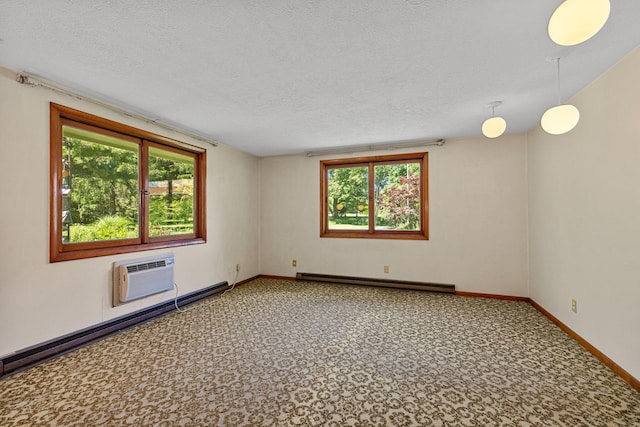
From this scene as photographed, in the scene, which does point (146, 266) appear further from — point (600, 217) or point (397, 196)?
point (600, 217)

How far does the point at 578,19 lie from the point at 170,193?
409 cm

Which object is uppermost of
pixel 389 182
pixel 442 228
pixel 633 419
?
pixel 389 182

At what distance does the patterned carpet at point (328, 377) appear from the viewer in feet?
5.47

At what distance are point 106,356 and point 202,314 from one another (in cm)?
109

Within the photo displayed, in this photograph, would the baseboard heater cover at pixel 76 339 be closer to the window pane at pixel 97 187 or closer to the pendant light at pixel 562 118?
the window pane at pixel 97 187

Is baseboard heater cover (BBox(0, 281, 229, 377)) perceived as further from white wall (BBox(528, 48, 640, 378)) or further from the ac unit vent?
white wall (BBox(528, 48, 640, 378))

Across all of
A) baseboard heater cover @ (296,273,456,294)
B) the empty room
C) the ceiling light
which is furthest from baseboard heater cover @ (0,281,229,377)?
the ceiling light

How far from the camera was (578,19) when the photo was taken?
119 centimetres

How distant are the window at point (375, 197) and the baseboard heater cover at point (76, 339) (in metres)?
2.76

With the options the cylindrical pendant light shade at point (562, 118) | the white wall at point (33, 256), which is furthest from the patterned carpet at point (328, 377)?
the cylindrical pendant light shade at point (562, 118)

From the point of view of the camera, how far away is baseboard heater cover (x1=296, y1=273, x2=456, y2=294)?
4195 mm

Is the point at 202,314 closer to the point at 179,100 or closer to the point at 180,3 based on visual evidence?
the point at 179,100

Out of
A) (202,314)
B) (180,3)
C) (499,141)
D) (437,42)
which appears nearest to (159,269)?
(202,314)

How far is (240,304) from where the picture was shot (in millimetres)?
3777
